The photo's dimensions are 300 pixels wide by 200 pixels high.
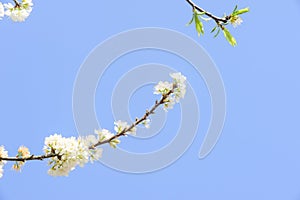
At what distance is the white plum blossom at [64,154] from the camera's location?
3.00 feet

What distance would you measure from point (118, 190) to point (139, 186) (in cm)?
17

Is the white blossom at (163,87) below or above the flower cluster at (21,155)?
above

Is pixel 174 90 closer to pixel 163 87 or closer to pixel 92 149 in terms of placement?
pixel 163 87

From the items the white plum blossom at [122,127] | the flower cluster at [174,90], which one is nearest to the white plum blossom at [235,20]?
the flower cluster at [174,90]

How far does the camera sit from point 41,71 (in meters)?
3.38

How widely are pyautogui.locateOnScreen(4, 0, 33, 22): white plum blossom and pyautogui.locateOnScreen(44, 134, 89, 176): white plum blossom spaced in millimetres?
264

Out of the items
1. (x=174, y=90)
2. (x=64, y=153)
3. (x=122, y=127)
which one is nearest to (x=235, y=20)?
(x=174, y=90)

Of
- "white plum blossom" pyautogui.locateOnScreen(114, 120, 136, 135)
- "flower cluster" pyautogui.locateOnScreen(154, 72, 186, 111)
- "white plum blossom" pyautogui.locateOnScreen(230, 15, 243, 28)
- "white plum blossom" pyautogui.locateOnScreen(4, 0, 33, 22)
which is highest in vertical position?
"white plum blossom" pyautogui.locateOnScreen(4, 0, 33, 22)

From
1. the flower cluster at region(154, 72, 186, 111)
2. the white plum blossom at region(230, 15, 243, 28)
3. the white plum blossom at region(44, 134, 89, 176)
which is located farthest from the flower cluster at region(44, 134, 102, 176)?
the white plum blossom at region(230, 15, 243, 28)

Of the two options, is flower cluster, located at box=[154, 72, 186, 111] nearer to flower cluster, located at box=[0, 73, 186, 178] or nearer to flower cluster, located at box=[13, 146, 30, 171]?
flower cluster, located at box=[0, 73, 186, 178]

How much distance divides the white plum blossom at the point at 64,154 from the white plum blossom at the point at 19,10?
26 cm

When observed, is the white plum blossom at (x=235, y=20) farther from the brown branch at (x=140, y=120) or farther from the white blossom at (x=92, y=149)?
the white blossom at (x=92, y=149)

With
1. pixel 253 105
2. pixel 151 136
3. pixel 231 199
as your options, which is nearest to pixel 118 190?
pixel 151 136

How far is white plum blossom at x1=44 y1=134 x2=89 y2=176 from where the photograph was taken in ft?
3.00
